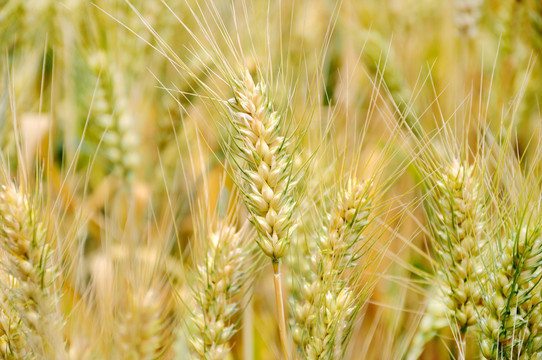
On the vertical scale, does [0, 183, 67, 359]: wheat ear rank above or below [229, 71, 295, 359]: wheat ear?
below

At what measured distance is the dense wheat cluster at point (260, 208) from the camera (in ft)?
1.94

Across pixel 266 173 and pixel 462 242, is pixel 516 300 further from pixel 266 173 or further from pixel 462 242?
pixel 266 173

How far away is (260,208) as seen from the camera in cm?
59

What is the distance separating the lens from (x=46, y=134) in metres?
1.15

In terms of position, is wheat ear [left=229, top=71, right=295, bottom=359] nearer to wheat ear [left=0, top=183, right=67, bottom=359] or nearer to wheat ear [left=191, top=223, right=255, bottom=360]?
wheat ear [left=191, top=223, right=255, bottom=360]

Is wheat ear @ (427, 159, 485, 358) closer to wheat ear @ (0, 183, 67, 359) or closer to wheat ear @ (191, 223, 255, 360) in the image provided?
wheat ear @ (191, 223, 255, 360)

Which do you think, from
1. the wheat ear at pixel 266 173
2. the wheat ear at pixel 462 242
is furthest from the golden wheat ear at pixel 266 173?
the wheat ear at pixel 462 242

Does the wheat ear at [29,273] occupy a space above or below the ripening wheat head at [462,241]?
below

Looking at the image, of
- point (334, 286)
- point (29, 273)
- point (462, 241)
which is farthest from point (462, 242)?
point (29, 273)

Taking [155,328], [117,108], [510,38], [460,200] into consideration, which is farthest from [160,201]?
[510,38]

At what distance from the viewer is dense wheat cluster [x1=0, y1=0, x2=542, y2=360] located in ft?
1.94

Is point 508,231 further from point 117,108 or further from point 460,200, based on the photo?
point 117,108

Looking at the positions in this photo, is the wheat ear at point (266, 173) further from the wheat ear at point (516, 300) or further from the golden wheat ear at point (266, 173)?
the wheat ear at point (516, 300)

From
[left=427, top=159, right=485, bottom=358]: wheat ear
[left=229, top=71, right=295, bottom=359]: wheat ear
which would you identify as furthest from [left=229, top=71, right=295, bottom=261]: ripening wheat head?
[left=427, top=159, right=485, bottom=358]: wheat ear
